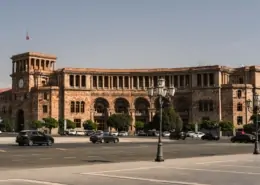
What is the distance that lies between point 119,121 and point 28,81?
28.1 meters

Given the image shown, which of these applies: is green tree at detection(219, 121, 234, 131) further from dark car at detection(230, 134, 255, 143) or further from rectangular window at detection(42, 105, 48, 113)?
dark car at detection(230, 134, 255, 143)

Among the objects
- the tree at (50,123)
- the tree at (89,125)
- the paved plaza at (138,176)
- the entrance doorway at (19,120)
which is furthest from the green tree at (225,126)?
the paved plaza at (138,176)

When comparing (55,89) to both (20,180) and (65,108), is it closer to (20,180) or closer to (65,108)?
(65,108)

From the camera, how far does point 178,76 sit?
132 meters

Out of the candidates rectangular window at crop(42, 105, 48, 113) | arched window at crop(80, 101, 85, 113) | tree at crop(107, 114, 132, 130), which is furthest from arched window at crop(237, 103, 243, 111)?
rectangular window at crop(42, 105, 48, 113)

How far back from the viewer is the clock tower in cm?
12925

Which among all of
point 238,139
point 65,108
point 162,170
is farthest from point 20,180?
point 65,108

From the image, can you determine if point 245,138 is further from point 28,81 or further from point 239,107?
point 28,81

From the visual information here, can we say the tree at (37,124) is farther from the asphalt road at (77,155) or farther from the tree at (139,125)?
the asphalt road at (77,155)

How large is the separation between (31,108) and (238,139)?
242ft

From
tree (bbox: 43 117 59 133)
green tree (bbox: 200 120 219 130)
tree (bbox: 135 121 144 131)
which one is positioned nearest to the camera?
green tree (bbox: 200 120 219 130)

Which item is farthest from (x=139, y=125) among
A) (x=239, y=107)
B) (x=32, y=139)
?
(x=32, y=139)

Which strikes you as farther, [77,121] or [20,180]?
[77,121]

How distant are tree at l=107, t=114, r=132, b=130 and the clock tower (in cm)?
2042
